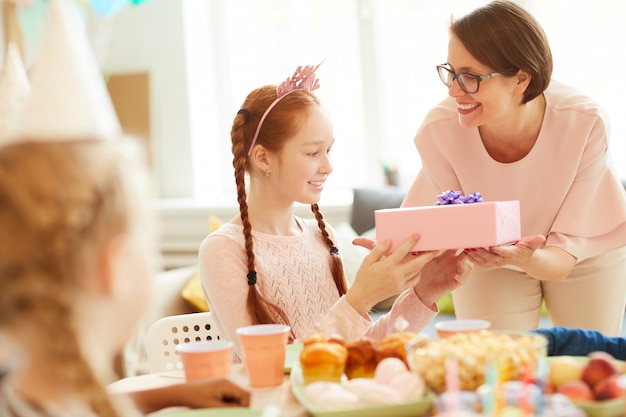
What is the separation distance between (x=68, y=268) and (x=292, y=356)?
0.62 m

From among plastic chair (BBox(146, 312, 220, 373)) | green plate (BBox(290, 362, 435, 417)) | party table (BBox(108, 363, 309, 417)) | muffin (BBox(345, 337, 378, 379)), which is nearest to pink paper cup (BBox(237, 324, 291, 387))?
party table (BBox(108, 363, 309, 417))

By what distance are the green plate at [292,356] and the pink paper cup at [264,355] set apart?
7 cm

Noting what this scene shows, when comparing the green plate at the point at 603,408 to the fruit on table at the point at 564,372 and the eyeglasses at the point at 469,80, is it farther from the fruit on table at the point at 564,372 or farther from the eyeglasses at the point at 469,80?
the eyeglasses at the point at 469,80

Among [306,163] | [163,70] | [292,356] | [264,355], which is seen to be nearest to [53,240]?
[264,355]

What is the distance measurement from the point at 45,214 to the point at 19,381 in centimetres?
20

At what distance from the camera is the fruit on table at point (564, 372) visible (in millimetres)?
1053

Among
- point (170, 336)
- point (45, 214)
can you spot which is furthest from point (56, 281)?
point (170, 336)

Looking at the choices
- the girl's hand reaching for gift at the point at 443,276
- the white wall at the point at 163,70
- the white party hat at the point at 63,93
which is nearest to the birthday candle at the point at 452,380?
the white party hat at the point at 63,93

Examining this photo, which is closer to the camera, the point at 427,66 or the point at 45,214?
the point at 45,214

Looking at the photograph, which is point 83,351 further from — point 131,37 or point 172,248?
point 131,37

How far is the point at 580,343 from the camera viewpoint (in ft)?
4.32

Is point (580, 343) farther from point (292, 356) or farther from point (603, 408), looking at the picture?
point (292, 356)

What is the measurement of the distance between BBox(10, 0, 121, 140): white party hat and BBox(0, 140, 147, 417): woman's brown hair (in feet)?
0.38

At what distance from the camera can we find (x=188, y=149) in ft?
15.3
